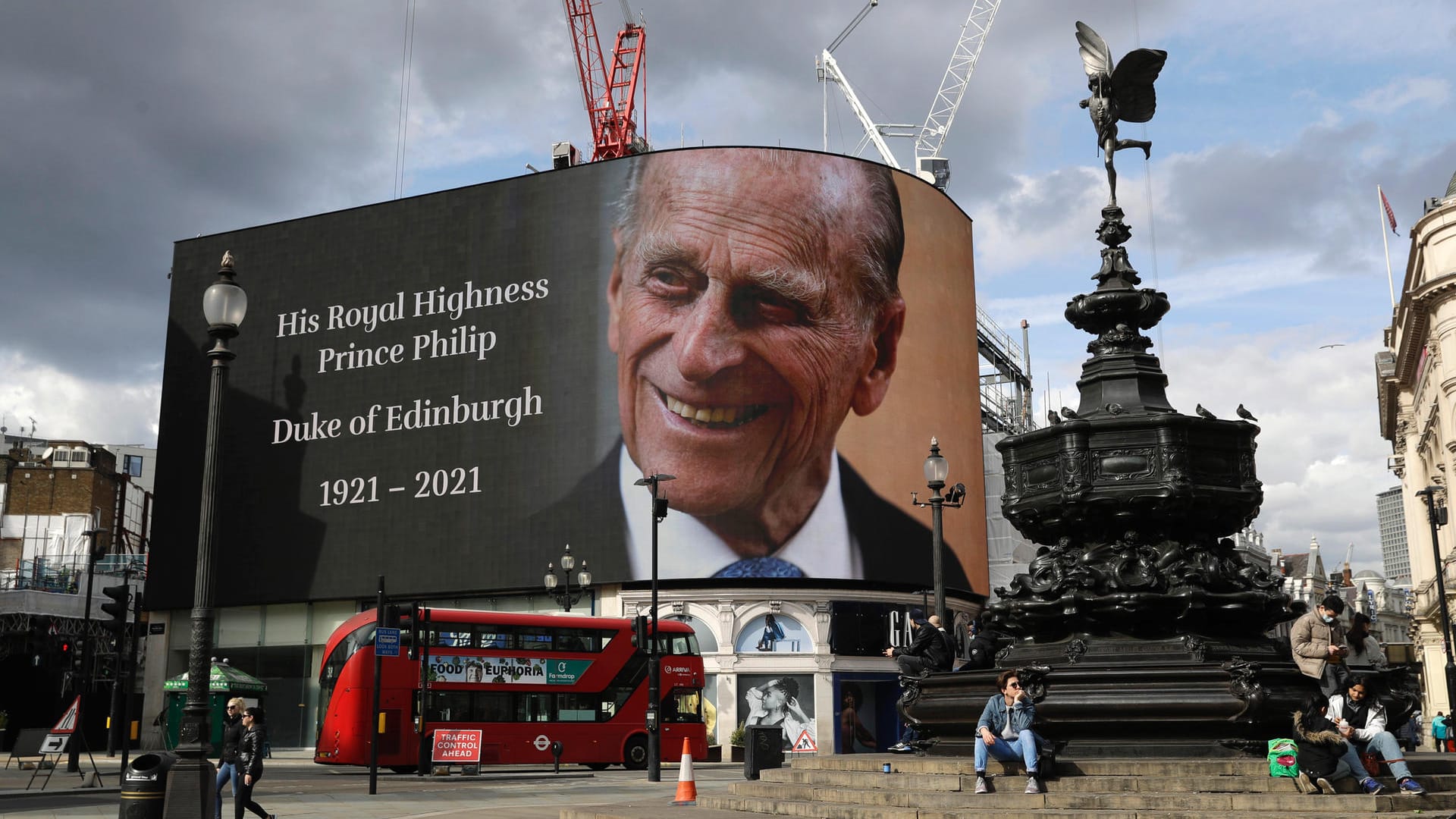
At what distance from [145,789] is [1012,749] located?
7887 millimetres

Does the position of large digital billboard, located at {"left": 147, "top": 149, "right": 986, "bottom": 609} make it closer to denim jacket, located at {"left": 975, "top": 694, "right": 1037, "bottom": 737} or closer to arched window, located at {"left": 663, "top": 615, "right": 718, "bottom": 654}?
arched window, located at {"left": 663, "top": 615, "right": 718, "bottom": 654}

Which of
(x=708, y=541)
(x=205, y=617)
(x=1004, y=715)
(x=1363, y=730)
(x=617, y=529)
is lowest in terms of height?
(x=1363, y=730)

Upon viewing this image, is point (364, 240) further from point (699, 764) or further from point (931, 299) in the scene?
Answer: point (699, 764)

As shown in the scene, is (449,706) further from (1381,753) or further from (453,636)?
(1381,753)

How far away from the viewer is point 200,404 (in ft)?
188

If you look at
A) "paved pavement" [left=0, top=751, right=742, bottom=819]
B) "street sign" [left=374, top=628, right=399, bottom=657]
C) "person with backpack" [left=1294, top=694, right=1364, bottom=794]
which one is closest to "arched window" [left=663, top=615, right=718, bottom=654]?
"paved pavement" [left=0, top=751, right=742, bottom=819]

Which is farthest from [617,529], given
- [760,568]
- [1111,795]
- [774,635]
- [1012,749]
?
[1111,795]

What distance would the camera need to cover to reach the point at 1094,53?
1488 centimetres

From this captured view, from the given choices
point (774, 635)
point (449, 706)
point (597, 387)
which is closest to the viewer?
point (449, 706)

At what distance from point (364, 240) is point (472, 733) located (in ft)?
101

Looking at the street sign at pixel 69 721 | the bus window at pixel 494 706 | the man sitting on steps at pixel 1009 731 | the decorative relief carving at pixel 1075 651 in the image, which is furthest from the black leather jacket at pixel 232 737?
the bus window at pixel 494 706

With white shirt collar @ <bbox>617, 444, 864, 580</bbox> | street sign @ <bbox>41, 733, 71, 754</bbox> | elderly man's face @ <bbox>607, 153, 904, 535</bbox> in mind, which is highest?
elderly man's face @ <bbox>607, 153, 904, 535</bbox>

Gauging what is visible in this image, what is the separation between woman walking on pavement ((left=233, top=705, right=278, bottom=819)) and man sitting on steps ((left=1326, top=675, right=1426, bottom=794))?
12047 mm

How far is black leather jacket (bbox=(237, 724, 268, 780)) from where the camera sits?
51.9 ft
